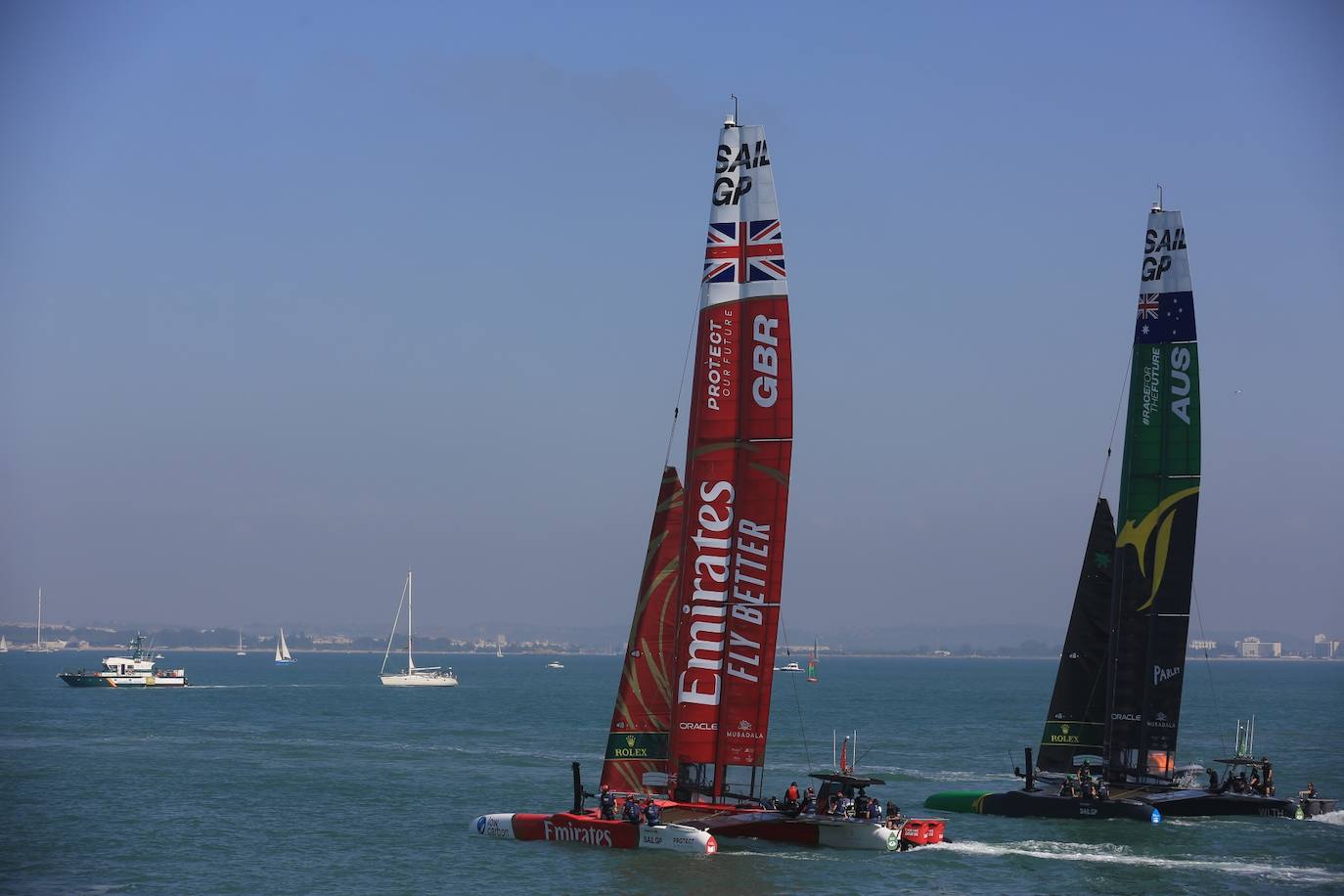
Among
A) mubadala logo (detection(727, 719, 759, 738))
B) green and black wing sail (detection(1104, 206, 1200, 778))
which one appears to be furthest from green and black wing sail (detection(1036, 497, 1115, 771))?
mubadala logo (detection(727, 719, 759, 738))

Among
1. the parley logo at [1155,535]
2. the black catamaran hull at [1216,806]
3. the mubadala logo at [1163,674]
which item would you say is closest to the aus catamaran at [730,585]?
the black catamaran hull at [1216,806]

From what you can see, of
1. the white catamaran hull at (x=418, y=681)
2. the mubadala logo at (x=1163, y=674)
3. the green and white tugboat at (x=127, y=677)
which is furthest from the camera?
the white catamaran hull at (x=418, y=681)

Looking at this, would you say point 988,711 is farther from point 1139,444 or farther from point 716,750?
point 716,750

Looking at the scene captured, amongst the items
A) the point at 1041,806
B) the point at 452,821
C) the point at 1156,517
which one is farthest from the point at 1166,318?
the point at 452,821

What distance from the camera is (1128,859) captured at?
140 feet

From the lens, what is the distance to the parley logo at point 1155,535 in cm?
5172

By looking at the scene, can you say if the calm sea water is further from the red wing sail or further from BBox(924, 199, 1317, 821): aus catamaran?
the red wing sail

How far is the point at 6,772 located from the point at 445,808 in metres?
22.2

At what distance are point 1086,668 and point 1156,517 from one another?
5.99m

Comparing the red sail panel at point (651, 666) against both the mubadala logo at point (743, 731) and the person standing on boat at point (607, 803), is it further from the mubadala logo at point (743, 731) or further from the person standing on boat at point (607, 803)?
the mubadala logo at point (743, 731)

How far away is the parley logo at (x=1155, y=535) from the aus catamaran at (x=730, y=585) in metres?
14.7

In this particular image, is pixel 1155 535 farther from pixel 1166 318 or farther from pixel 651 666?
pixel 651 666

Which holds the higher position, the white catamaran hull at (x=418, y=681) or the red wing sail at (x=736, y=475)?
the red wing sail at (x=736, y=475)

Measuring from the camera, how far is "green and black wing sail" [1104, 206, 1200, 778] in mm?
51594
